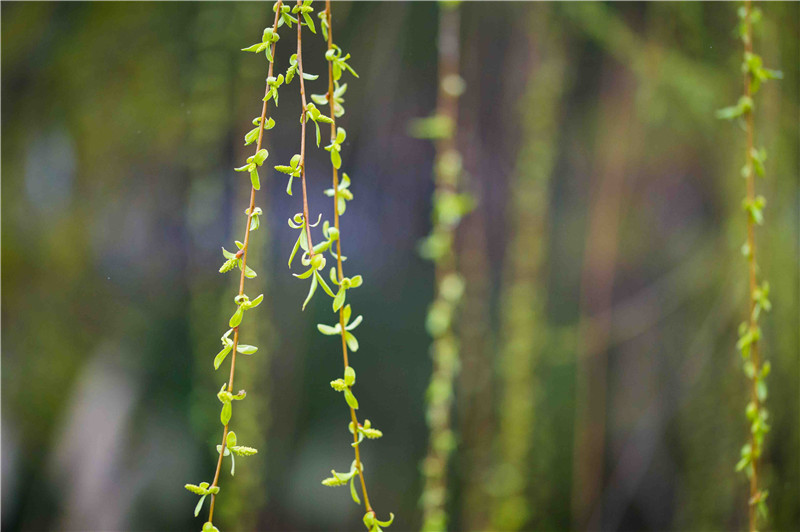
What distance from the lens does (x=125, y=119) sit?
3.46ft

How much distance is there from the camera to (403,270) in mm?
1159

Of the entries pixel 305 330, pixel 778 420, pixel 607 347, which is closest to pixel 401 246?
pixel 305 330

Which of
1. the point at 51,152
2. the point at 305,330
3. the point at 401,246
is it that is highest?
the point at 51,152

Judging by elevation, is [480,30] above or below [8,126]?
above

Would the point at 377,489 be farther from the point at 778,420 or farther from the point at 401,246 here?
the point at 778,420

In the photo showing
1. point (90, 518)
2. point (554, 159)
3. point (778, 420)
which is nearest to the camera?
point (778, 420)

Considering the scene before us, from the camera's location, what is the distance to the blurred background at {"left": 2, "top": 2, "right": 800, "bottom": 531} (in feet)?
3.15

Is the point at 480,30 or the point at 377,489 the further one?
the point at 377,489

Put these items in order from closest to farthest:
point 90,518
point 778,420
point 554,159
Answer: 1. point 778,420
2. point 90,518
3. point 554,159

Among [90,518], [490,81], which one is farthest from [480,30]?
[90,518]

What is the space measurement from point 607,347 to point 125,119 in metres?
1.01

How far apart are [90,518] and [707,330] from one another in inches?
44.7

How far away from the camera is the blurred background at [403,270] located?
0.96 meters

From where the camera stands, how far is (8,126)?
1.03 meters
